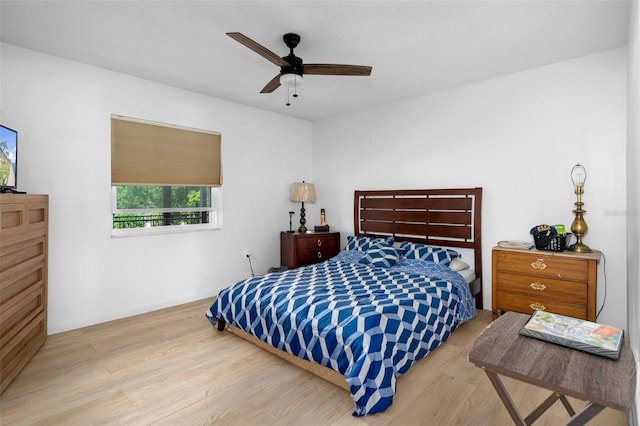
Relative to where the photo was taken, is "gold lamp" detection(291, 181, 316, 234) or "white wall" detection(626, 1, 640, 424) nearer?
"white wall" detection(626, 1, 640, 424)

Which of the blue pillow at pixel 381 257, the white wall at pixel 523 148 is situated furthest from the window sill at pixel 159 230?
the white wall at pixel 523 148

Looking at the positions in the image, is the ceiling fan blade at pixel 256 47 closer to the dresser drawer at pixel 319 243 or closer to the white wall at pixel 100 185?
the white wall at pixel 100 185

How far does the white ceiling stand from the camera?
2242 mm

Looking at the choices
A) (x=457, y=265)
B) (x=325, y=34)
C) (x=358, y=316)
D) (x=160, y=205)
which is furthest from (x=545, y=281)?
(x=160, y=205)

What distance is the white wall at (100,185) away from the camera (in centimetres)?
291

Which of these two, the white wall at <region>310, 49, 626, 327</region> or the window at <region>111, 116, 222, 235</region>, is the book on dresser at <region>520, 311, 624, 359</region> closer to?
the white wall at <region>310, 49, 626, 327</region>

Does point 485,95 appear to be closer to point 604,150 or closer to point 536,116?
point 536,116

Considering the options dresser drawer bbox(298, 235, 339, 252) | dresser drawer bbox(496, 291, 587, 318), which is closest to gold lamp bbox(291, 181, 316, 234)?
dresser drawer bbox(298, 235, 339, 252)

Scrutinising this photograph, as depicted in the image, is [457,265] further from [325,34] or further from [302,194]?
[325,34]

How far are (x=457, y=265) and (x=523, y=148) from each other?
4.47ft

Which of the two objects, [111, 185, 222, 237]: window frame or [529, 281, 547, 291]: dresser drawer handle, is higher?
[111, 185, 222, 237]: window frame

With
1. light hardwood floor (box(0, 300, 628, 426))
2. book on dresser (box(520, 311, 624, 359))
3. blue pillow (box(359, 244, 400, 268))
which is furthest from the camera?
blue pillow (box(359, 244, 400, 268))

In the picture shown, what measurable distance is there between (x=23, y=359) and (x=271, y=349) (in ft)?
5.81

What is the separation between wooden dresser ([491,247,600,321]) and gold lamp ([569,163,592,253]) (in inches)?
4.1
